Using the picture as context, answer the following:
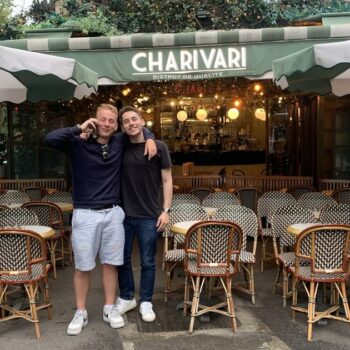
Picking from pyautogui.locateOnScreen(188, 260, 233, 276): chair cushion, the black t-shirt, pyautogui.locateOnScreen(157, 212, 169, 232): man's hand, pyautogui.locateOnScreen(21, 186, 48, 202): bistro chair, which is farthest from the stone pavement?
pyautogui.locateOnScreen(21, 186, 48, 202): bistro chair

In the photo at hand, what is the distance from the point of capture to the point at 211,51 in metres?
6.46

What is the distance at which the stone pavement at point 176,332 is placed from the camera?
391cm

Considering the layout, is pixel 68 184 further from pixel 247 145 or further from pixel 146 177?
pixel 247 145

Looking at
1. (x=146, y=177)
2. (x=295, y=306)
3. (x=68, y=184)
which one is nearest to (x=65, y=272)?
(x=146, y=177)

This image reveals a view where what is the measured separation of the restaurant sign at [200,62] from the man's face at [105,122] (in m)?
2.48

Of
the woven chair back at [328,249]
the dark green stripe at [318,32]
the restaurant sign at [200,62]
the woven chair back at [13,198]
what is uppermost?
the dark green stripe at [318,32]

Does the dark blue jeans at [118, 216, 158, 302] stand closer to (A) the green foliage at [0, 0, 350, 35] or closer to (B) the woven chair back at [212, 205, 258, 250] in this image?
(B) the woven chair back at [212, 205, 258, 250]

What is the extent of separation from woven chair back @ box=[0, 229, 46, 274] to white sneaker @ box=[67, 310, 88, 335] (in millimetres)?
573

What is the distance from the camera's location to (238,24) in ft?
31.3

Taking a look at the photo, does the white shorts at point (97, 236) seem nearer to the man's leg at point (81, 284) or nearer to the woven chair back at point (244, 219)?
the man's leg at point (81, 284)

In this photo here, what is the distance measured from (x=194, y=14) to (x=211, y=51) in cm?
330

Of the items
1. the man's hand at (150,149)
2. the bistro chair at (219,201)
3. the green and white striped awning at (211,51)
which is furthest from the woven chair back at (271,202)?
the man's hand at (150,149)

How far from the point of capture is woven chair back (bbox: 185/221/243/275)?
13.9ft

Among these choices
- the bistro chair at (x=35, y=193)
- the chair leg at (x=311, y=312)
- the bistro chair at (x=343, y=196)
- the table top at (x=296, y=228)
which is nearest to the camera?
the chair leg at (x=311, y=312)
